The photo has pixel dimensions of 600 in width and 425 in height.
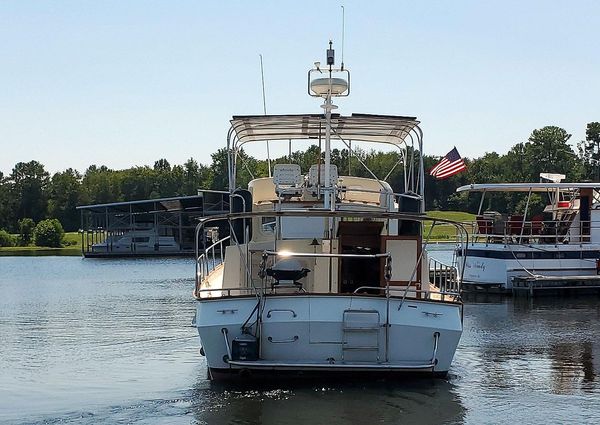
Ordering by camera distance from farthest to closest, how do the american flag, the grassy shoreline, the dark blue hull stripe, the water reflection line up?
the grassy shoreline, the american flag, the dark blue hull stripe, the water reflection

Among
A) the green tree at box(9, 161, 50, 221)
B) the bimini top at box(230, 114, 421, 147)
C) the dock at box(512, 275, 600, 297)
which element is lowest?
the dock at box(512, 275, 600, 297)

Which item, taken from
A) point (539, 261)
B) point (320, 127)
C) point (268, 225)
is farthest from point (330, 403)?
point (539, 261)

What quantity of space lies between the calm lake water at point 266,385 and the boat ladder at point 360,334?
2.55 ft

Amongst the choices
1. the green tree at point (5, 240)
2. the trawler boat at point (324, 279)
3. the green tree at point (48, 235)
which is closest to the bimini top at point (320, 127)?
the trawler boat at point (324, 279)

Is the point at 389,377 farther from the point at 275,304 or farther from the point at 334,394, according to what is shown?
the point at 275,304

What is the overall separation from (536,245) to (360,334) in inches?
885

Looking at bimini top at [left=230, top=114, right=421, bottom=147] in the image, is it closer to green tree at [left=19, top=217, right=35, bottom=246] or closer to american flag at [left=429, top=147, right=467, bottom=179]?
american flag at [left=429, top=147, right=467, bottom=179]

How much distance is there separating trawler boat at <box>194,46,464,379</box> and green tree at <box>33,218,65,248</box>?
114 metres

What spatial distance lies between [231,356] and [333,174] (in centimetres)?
531

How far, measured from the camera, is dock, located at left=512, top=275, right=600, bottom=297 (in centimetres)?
3534

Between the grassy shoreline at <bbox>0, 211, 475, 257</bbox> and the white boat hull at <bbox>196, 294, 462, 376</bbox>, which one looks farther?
the grassy shoreline at <bbox>0, 211, 475, 257</bbox>

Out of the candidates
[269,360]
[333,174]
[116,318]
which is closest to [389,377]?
[269,360]

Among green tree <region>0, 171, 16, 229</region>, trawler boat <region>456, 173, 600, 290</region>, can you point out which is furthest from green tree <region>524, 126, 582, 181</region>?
green tree <region>0, 171, 16, 229</region>

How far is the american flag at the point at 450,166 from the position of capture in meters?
37.6
